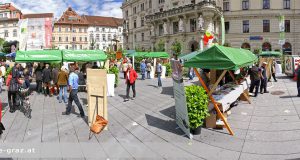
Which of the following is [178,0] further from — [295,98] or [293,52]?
[295,98]

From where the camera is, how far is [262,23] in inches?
2026

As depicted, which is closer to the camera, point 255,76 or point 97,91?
point 97,91

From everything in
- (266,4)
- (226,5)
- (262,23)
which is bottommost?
(262,23)

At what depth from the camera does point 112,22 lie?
114m

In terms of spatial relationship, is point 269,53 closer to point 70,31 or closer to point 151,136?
point 151,136

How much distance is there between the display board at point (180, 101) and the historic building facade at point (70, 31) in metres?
95.8

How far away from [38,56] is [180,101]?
1092 cm

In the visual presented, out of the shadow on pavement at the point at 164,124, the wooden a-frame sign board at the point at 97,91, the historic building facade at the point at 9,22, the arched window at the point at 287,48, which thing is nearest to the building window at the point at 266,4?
the arched window at the point at 287,48

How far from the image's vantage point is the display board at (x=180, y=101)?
26.7 ft

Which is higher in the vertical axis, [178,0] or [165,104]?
[178,0]

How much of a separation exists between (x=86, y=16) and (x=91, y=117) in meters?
105

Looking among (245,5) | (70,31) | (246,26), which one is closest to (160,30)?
(246,26)

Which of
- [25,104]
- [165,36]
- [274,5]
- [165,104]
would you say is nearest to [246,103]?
[165,104]

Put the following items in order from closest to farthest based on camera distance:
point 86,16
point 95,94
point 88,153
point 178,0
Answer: point 88,153 < point 95,94 < point 178,0 < point 86,16
